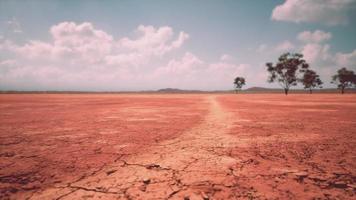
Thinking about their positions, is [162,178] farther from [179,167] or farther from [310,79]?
[310,79]

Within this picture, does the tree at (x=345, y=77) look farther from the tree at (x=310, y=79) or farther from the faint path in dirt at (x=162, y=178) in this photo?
the faint path in dirt at (x=162, y=178)

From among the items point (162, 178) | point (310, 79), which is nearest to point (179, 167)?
point (162, 178)

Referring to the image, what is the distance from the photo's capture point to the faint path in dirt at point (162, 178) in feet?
10.7

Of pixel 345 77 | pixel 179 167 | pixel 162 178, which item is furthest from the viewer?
pixel 345 77

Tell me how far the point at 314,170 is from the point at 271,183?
1.18m

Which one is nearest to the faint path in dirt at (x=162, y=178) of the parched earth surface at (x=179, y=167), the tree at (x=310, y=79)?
the parched earth surface at (x=179, y=167)

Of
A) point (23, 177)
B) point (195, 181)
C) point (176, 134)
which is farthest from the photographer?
point (176, 134)

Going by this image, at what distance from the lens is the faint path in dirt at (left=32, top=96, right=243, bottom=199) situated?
3262 millimetres

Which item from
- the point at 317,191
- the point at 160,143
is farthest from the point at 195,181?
the point at 160,143

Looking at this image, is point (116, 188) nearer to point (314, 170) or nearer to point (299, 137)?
point (314, 170)

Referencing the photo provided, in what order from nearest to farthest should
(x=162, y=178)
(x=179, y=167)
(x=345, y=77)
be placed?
1. (x=162, y=178)
2. (x=179, y=167)
3. (x=345, y=77)

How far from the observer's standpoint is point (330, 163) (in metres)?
4.48

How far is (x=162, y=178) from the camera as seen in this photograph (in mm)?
3811

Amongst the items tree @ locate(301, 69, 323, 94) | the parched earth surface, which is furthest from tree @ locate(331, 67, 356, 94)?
the parched earth surface
